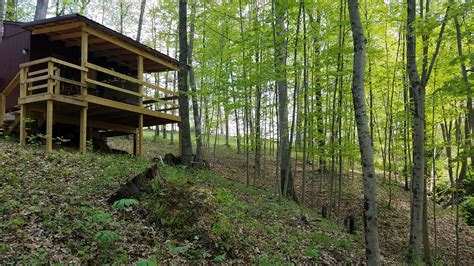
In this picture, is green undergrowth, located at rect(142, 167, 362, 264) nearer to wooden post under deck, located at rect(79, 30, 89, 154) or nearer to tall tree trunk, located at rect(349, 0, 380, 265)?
tall tree trunk, located at rect(349, 0, 380, 265)

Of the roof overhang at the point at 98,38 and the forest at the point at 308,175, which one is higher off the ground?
the roof overhang at the point at 98,38

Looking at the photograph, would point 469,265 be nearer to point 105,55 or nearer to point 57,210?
point 57,210

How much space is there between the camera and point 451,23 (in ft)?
38.9

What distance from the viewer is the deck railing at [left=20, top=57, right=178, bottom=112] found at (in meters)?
10.8

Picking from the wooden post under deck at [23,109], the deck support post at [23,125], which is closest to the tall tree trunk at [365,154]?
the deck support post at [23,125]

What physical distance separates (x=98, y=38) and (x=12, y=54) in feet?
12.8

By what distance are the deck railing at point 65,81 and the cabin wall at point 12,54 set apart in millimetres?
921

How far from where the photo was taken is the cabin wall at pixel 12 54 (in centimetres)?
1338

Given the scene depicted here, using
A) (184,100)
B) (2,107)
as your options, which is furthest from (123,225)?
(2,107)

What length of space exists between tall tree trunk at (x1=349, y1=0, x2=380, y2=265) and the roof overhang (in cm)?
899

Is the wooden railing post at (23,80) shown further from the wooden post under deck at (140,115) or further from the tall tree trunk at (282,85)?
the tall tree trunk at (282,85)

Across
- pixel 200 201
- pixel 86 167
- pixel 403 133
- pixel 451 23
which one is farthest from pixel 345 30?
pixel 86 167

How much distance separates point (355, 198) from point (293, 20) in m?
9.62

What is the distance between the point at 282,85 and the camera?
44.7 ft
